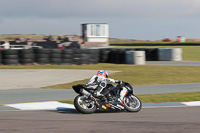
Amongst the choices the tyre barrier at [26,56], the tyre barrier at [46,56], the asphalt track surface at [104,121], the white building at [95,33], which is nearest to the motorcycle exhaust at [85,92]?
the asphalt track surface at [104,121]

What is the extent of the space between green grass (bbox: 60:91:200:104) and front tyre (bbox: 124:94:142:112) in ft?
5.12

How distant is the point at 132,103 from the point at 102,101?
0.77 meters

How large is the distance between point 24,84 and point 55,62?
21.7ft

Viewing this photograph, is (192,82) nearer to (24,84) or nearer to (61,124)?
(24,84)

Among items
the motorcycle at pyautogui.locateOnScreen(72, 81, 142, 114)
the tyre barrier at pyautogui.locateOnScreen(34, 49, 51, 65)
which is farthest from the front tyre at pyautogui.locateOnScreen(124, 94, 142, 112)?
the tyre barrier at pyautogui.locateOnScreen(34, 49, 51, 65)

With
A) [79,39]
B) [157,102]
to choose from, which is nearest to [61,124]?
[157,102]

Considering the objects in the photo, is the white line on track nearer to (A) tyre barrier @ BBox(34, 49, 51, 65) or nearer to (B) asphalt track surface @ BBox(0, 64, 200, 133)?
(B) asphalt track surface @ BBox(0, 64, 200, 133)

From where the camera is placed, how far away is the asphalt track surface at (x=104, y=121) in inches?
249

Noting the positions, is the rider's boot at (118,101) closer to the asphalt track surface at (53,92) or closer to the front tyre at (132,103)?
the front tyre at (132,103)

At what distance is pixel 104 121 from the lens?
7211 mm

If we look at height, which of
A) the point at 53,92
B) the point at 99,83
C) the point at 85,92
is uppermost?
the point at 99,83

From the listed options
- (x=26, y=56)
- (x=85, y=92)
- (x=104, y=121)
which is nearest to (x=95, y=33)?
(x=26, y=56)

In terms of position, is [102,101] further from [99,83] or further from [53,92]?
[53,92]

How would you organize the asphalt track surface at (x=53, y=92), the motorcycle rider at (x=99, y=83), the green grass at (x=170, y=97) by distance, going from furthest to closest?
the asphalt track surface at (x=53, y=92) < the green grass at (x=170, y=97) < the motorcycle rider at (x=99, y=83)
